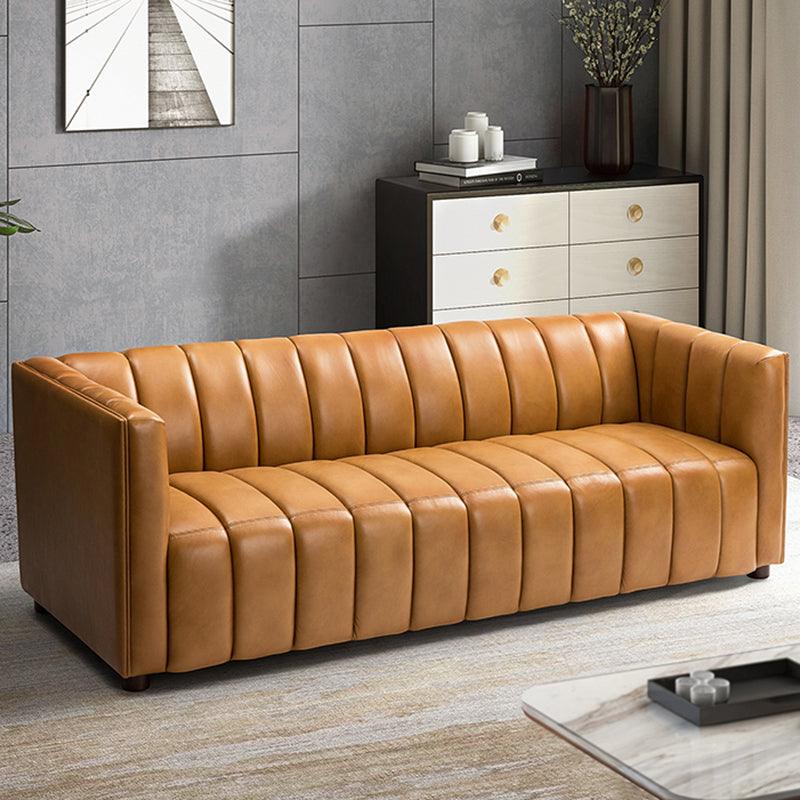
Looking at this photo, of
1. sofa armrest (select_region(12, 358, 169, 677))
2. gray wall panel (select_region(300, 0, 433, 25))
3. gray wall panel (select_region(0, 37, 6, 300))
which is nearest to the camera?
sofa armrest (select_region(12, 358, 169, 677))

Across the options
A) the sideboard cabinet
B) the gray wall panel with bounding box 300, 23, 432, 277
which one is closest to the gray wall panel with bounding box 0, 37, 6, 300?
the gray wall panel with bounding box 300, 23, 432, 277

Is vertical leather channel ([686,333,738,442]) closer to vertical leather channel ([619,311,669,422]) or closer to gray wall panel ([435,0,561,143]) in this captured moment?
vertical leather channel ([619,311,669,422])

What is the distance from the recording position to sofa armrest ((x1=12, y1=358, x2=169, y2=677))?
343 cm

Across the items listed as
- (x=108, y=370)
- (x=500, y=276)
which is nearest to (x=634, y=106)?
(x=500, y=276)

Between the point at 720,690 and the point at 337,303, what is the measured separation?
12.4 feet

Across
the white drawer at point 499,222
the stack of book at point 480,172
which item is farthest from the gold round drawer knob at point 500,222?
the stack of book at point 480,172

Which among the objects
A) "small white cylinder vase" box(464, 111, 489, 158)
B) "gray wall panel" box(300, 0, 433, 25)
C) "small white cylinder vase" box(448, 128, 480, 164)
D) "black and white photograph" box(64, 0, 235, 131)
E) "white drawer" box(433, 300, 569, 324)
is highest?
"gray wall panel" box(300, 0, 433, 25)

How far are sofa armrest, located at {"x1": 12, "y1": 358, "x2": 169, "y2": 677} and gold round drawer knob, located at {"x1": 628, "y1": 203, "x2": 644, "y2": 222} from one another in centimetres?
283

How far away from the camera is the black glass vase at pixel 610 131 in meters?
6.16

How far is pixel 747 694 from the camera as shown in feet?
8.73

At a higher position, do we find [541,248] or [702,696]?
[541,248]

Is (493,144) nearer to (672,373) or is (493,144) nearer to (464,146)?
(464,146)

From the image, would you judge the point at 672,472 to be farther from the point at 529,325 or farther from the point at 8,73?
the point at 8,73

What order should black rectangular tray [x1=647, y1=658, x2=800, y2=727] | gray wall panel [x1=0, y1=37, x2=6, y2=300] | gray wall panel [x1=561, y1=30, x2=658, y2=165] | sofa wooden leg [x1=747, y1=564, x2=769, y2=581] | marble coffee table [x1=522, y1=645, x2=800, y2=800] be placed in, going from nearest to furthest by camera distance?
marble coffee table [x1=522, y1=645, x2=800, y2=800], black rectangular tray [x1=647, y1=658, x2=800, y2=727], sofa wooden leg [x1=747, y1=564, x2=769, y2=581], gray wall panel [x1=0, y1=37, x2=6, y2=300], gray wall panel [x1=561, y1=30, x2=658, y2=165]
